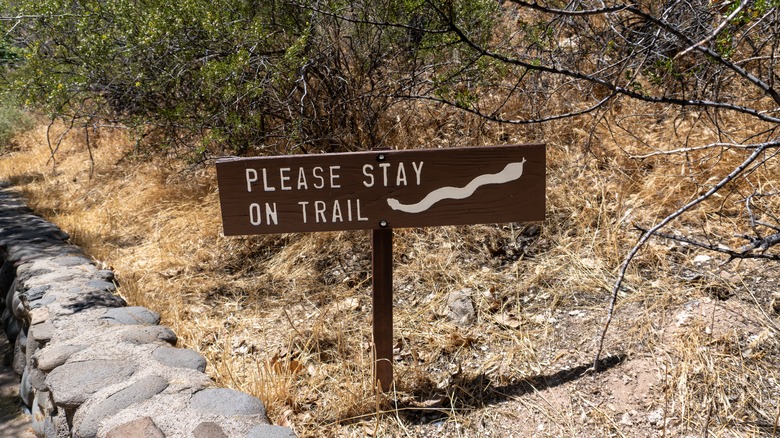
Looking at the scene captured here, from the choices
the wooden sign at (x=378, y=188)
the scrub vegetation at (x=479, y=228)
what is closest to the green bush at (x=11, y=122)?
the scrub vegetation at (x=479, y=228)

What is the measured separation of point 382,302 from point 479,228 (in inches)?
70.4

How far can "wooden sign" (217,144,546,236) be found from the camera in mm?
2799

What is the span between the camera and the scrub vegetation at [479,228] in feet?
9.65

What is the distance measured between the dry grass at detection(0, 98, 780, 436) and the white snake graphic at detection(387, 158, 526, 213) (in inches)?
29.3

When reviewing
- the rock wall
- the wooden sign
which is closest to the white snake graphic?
the wooden sign

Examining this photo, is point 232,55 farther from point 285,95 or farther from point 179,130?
point 179,130

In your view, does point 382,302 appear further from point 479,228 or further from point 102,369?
point 479,228

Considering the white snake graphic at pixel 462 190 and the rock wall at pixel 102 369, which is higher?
the white snake graphic at pixel 462 190

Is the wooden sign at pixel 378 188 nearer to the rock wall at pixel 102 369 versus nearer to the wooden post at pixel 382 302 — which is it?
the wooden post at pixel 382 302

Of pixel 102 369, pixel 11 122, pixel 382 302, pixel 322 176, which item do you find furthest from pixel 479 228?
pixel 11 122

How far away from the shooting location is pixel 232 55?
487cm

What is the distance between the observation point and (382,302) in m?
3.06

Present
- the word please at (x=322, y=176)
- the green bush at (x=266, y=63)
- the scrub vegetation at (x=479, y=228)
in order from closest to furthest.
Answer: the word please at (x=322, y=176) → the scrub vegetation at (x=479, y=228) → the green bush at (x=266, y=63)

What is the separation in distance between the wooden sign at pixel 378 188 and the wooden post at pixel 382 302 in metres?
0.12
